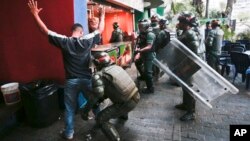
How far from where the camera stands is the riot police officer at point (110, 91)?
11.3 feet

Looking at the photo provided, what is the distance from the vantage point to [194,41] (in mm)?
4578

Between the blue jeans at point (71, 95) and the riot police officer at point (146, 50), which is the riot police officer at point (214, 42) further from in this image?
the blue jeans at point (71, 95)

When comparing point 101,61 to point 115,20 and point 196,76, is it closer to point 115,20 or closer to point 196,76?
point 196,76

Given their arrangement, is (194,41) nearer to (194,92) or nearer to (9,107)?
(194,92)

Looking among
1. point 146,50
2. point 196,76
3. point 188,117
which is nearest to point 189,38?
point 196,76

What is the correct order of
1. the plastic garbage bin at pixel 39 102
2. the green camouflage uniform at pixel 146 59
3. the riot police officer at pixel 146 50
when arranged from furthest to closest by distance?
the green camouflage uniform at pixel 146 59
the riot police officer at pixel 146 50
the plastic garbage bin at pixel 39 102

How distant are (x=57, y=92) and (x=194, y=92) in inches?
111

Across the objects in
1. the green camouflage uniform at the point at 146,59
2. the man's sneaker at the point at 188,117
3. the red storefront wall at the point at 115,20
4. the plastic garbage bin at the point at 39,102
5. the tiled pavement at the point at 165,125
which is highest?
the red storefront wall at the point at 115,20

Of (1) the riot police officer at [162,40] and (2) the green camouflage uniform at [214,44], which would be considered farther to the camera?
(2) the green camouflage uniform at [214,44]

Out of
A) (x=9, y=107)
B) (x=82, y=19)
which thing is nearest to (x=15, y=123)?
(x=9, y=107)

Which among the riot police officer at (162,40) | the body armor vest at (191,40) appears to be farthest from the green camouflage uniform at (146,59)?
the body armor vest at (191,40)

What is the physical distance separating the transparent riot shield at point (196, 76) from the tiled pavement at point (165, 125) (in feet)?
1.59

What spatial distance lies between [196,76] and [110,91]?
2.19 meters

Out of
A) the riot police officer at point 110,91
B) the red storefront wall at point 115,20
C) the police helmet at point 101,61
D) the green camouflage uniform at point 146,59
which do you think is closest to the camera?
the riot police officer at point 110,91
